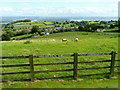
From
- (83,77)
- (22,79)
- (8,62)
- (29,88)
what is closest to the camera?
(29,88)

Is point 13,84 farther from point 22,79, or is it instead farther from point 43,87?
point 43,87

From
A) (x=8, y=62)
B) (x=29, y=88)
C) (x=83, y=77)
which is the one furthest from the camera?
(x=8, y=62)

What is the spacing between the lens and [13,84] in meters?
7.20

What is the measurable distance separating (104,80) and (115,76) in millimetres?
1013

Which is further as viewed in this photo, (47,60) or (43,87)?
(47,60)

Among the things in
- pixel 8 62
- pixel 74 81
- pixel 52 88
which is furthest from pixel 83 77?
pixel 8 62

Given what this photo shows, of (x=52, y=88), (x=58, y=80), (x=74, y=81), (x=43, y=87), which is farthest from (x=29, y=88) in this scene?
(x=74, y=81)

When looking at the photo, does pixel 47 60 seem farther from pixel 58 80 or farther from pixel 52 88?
pixel 52 88

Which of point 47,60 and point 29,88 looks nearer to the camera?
point 29,88

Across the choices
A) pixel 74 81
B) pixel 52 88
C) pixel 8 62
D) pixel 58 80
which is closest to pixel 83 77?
pixel 74 81

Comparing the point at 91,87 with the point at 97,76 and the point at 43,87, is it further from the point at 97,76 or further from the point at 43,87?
the point at 43,87

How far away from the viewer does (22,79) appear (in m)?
7.57

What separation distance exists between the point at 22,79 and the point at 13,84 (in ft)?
1.83

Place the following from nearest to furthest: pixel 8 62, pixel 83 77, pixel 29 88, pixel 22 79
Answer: pixel 29 88
pixel 22 79
pixel 83 77
pixel 8 62
